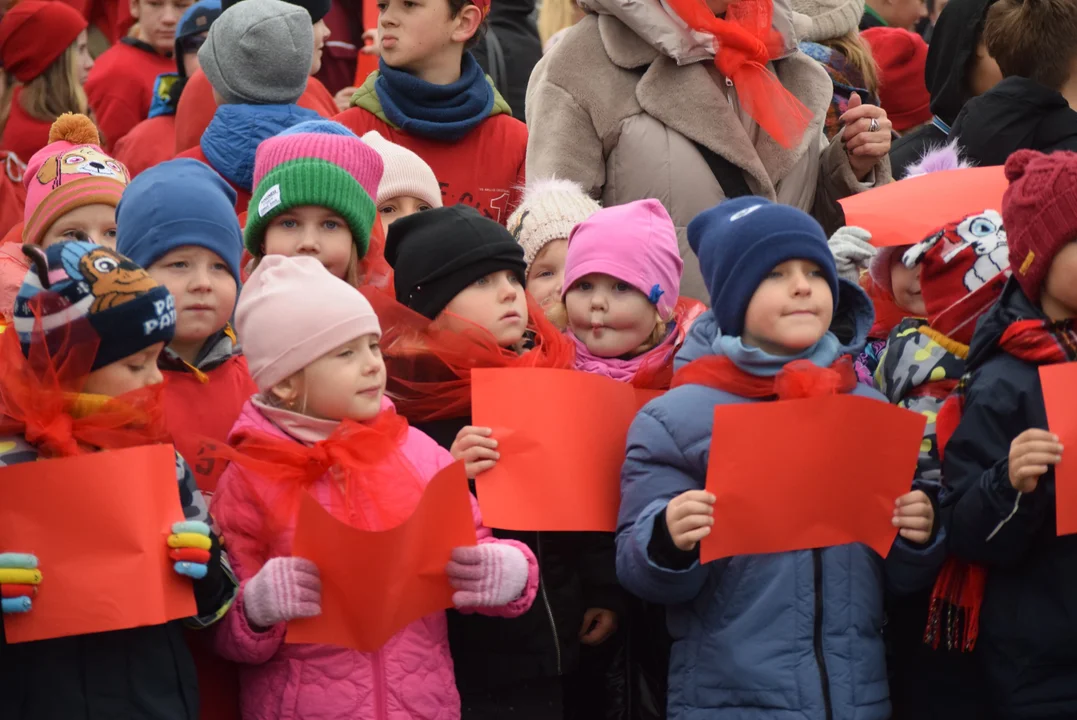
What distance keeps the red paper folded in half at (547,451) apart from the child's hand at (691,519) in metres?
0.37

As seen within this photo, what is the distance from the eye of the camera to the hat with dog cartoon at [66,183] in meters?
4.77

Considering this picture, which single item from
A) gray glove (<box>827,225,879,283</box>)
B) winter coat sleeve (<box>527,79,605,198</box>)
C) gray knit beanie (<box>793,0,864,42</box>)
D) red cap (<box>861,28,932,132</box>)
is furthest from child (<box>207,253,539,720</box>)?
red cap (<box>861,28,932,132</box>)

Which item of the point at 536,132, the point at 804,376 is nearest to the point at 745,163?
the point at 536,132

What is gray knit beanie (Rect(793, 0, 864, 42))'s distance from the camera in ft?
20.3

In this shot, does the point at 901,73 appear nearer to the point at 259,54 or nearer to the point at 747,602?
the point at 259,54

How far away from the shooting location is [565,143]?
5230 millimetres

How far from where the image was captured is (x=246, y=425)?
12.6ft

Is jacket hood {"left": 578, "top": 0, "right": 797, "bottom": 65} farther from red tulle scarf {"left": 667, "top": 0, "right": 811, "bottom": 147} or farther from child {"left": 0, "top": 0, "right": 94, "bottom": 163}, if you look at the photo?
child {"left": 0, "top": 0, "right": 94, "bottom": 163}

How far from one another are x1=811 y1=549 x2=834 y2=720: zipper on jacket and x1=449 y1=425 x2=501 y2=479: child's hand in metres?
0.81

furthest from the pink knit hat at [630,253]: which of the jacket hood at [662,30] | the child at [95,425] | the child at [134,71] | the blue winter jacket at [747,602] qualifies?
the child at [134,71]

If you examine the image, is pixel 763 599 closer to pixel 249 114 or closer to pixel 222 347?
pixel 222 347

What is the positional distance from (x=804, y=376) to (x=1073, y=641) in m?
0.91

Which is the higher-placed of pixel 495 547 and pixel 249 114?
pixel 249 114

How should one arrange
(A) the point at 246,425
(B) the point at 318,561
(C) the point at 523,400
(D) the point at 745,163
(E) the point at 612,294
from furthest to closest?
(D) the point at 745,163, (E) the point at 612,294, (C) the point at 523,400, (A) the point at 246,425, (B) the point at 318,561
